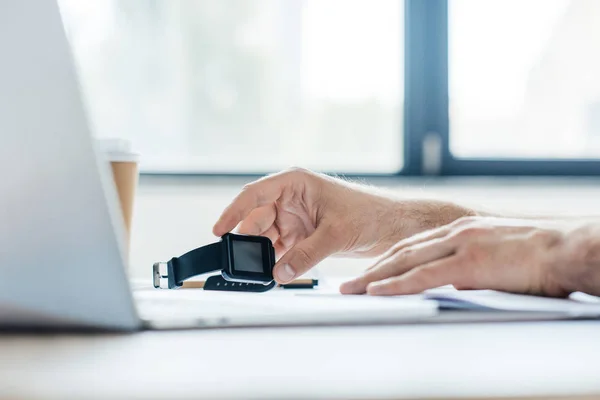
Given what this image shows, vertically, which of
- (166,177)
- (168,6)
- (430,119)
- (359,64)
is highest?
(168,6)

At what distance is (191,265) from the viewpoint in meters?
0.65

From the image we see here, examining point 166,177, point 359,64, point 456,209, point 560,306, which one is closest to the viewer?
point 560,306

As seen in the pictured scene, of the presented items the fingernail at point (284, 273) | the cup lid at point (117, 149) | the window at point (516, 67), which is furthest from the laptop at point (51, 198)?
the window at point (516, 67)

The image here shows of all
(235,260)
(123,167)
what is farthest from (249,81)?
(235,260)

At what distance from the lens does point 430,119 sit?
204 centimetres

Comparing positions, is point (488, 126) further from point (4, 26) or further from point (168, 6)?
point (4, 26)

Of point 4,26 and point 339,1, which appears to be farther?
point 339,1

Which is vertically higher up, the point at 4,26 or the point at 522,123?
the point at 4,26

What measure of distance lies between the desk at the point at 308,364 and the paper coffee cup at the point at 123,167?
446mm

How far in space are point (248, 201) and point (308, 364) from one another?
65 cm

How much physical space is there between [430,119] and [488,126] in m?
0.20

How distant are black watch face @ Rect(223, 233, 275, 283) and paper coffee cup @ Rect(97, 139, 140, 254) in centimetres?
21

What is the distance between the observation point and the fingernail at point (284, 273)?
71 cm

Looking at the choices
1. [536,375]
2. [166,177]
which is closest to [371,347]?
[536,375]
